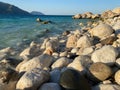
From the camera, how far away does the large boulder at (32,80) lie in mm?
5426

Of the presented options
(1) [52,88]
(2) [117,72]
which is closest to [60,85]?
(1) [52,88]

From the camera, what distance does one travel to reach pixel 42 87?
18.0 feet

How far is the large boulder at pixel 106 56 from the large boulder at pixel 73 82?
1185 mm

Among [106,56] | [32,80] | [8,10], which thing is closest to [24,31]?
[106,56]

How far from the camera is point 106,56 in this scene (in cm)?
655

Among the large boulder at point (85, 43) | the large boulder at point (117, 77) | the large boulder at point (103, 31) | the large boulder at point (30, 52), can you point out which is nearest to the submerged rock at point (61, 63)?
the large boulder at point (117, 77)

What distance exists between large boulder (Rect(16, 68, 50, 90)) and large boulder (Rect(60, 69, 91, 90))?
0.38m

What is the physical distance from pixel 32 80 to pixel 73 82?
0.74 meters

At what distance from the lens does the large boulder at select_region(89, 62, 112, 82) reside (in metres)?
5.85

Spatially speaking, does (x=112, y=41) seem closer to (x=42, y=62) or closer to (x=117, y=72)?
(x=42, y=62)

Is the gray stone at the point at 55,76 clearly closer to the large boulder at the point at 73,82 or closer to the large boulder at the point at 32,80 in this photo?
the large boulder at the point at 32,80

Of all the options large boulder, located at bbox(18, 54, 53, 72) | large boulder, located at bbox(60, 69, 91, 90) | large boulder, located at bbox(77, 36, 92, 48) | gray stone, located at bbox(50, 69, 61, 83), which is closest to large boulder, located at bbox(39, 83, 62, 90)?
large boulder, located at bbox(60, 69, 91, 90)

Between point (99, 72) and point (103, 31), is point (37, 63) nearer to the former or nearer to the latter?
point (99, 72)

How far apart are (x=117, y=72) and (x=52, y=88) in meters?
1.33
